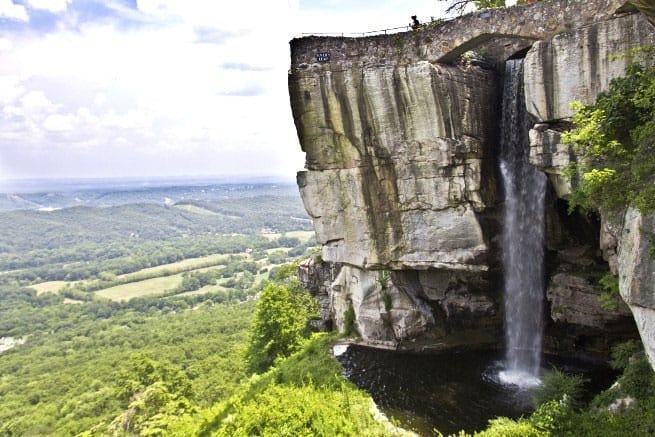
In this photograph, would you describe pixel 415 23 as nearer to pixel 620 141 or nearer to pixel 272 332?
pixel 620 141

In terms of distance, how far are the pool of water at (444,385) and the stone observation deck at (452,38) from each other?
1531 centimetres

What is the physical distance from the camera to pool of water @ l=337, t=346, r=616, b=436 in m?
17.7

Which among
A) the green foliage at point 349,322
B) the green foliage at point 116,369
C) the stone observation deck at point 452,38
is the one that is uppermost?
the stone observation deck at point 452,38

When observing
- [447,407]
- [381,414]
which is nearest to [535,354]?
[447,407]

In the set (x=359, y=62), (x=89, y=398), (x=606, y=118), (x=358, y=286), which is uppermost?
(x=359, y=62)

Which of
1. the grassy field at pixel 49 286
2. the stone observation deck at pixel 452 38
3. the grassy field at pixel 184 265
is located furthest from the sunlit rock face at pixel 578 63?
the grassy field at pixel 49 286

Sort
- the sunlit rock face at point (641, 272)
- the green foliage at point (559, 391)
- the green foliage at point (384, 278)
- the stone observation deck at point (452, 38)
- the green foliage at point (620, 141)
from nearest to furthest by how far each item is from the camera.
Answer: the sunlit rock face at point (641, 272)
the green foliage at point (620, 141)
the green foliage at point (559, 391)
the stone observation deck at point (452, 38)
the green foliage at point (384, 278)

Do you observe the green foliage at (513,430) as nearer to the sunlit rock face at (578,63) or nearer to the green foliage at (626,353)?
the green foliage at (626,353)

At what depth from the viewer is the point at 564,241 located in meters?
23.4

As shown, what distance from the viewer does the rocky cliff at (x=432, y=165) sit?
66.7 ft

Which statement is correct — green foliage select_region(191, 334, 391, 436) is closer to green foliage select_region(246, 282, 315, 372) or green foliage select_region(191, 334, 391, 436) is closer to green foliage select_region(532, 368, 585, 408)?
green foliage select_region(246, 282, 315, 372)

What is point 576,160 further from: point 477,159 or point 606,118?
point 477,159

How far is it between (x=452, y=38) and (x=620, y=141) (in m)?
9.28

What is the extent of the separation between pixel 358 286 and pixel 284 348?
20.0 ft
